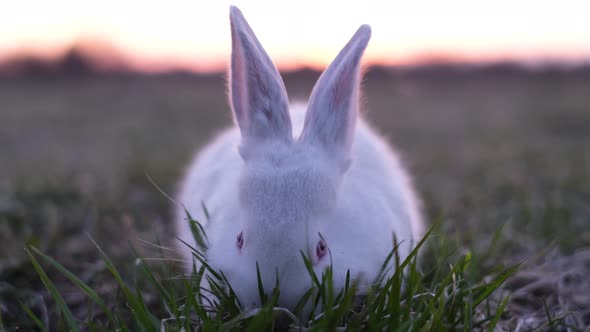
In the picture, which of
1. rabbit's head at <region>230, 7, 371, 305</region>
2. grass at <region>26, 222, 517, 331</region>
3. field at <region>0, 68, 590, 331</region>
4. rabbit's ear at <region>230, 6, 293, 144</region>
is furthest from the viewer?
field at <region>0, 68, 590, 331</region>

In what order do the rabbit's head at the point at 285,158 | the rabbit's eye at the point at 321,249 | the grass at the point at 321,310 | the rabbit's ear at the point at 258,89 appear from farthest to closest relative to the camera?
the rabbit's ear at the point at 258,89
the rabbit's eye at the point at 321,249
the rabbit's head at the point at 285,158
the grass at the point at 321,310

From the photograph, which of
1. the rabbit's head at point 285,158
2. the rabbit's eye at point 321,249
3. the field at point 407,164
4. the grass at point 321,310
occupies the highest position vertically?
the rabbit's head at point 285,158


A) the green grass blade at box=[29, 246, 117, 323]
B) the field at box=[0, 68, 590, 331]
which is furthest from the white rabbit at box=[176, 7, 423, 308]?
the green grass blade at box=[29, 246, 117, 323]

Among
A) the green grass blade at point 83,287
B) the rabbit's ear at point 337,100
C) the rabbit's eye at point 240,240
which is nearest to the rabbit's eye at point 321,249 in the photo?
the rabbit's eye at point 240,240

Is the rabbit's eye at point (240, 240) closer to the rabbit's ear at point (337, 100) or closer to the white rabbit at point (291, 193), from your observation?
the white rabbit at point (291, 193)

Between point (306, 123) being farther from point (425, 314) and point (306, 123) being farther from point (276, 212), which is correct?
point (425, 314)

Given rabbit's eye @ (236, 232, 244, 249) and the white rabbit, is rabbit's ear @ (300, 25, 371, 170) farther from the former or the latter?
rabbit's eye @ (236, 232, 244, 249)

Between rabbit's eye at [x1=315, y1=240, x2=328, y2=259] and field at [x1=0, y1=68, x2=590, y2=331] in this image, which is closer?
rabbit's eye at [x1=315, y1=240, x2=328, y2=259]
